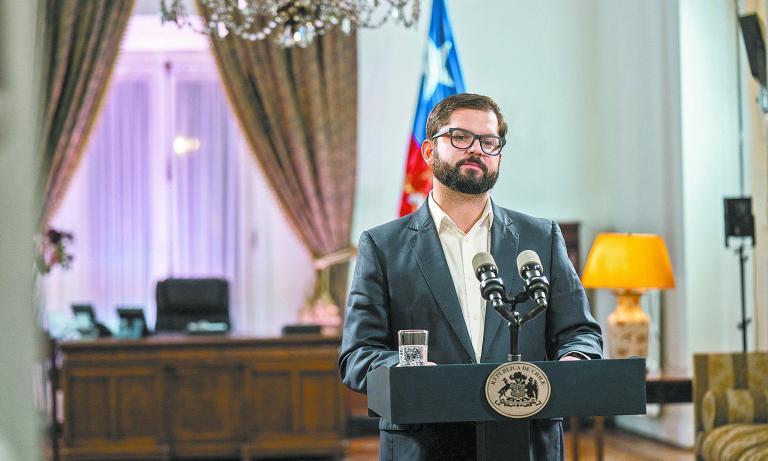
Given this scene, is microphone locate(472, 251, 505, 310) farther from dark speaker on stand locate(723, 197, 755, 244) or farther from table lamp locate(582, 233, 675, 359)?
dark speaker on stand locate(723, 197, 755, 244)

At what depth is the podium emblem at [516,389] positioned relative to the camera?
1771 millimetres

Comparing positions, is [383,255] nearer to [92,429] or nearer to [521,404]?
[521,404]

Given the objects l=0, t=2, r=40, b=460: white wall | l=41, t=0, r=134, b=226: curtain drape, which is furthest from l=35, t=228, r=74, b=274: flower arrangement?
l=0, t=2, r=40, b=460: white wall

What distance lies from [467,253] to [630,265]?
3.60 m

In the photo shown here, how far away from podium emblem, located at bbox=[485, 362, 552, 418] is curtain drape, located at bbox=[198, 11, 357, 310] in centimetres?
625

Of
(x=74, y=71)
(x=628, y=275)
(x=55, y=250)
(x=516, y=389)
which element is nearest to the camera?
(x=516, y=389)

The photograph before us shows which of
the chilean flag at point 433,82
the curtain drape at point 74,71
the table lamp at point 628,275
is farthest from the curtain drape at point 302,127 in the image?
the table lamp at point 628,275

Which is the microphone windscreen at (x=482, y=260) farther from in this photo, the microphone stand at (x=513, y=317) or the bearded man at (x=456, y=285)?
the bearded man at (x=456, y=285)

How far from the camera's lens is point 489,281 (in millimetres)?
1804

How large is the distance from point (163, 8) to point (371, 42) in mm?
2857

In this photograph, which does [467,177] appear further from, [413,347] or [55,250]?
[55,250]

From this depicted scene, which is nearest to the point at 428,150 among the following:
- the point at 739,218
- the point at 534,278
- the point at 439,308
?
the point at 439,308

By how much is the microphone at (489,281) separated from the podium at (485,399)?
0.12 metres

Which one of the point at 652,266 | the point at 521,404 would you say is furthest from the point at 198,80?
the point at 521,404
